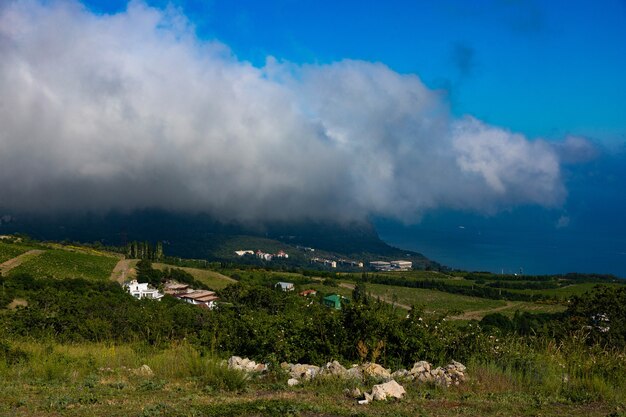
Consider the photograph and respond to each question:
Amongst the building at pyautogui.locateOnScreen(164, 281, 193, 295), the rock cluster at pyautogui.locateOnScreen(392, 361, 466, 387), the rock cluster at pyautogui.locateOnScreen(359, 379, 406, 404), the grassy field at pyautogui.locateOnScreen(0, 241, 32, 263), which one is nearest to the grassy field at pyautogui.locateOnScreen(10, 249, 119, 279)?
the grassy field at pyautogui.locateOnScreen(0, 241, 32, 263)

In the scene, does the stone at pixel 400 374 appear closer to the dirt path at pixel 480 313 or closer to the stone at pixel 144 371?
the stone at pixel 144 371

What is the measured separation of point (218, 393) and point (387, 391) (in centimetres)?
248

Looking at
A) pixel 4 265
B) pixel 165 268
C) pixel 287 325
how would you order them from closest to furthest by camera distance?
pixel 287 325 → pixel 4 265 → pixel 165 268

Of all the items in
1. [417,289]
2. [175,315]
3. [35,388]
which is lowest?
[417,289]

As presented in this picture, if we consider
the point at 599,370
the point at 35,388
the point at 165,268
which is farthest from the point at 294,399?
the point at 165,268

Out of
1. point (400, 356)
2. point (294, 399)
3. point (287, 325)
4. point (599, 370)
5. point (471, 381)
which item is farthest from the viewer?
point (287, 325)

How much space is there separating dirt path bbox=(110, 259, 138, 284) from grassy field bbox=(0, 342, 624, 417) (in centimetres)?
8291

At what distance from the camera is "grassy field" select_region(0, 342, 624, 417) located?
644cm

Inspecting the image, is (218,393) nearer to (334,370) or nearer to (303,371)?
(303,371)

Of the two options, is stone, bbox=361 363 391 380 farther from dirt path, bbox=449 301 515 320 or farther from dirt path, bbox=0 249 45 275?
dirt path, bbox=0 249 45 275

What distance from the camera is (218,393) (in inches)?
295

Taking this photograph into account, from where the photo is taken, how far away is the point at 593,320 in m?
25.5

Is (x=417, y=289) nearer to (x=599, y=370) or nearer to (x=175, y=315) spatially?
(x=175, y=315)

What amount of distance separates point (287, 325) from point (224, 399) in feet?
11.8
